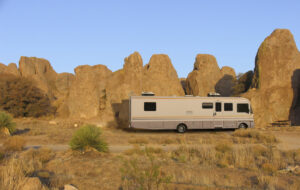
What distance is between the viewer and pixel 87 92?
30.0m

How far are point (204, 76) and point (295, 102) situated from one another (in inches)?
610

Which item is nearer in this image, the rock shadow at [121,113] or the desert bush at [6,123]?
the desert bush at [6,123]

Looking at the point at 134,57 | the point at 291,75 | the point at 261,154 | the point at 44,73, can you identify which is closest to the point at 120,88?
the point at 134,57

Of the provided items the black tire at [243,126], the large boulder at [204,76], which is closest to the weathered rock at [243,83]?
the large boulder at [204,76]

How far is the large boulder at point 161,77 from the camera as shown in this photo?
32.2 meters

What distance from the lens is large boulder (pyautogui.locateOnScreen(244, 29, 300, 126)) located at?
28.2 m

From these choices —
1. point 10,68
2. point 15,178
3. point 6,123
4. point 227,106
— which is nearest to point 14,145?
point 15,178

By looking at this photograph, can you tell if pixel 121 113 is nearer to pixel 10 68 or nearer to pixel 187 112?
pixel 187 112

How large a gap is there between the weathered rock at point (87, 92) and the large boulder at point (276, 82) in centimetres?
1984

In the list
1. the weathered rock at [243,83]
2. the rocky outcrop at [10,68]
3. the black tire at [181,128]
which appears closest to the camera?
the black tire at [181,128]

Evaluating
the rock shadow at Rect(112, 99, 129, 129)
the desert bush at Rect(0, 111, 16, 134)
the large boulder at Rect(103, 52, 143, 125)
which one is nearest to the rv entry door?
the rock shadow at Rect(112, 99, 129, 129)

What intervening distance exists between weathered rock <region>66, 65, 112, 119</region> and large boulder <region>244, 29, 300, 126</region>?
781 inches

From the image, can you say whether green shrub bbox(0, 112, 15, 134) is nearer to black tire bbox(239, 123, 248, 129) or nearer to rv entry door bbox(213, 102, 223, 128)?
rv entry door bbox(213, 102, 223, 128)

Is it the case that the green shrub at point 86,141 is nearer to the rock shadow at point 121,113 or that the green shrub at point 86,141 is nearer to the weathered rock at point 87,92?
the rock shadow at point 121,113
